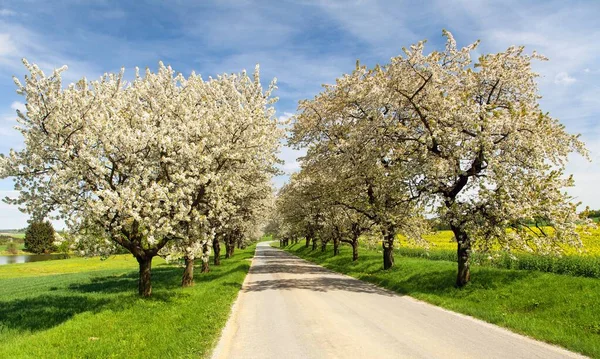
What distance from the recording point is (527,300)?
14805 millimetres

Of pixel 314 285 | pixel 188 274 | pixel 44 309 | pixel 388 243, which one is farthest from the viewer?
pixel 388 243

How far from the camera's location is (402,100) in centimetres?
2164

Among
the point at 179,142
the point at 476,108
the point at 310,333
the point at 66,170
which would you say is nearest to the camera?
the point at 310,333

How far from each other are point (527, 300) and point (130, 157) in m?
17.5

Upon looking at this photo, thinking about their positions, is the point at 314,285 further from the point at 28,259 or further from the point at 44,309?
the point at 28,259

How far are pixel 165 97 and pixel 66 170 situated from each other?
6.45 m

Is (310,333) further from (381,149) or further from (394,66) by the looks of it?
(394,66)

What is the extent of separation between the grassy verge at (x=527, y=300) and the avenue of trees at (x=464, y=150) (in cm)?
139

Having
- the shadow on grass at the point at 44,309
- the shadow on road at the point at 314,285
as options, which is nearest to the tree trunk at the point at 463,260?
the shadow on road at the point at 314,285

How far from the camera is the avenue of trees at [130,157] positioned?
14367 mm

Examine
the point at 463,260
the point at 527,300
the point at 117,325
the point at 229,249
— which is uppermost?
the point at 463,260

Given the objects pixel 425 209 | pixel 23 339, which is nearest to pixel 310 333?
pixel 23 339

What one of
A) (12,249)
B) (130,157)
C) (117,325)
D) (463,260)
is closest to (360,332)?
(117,325)

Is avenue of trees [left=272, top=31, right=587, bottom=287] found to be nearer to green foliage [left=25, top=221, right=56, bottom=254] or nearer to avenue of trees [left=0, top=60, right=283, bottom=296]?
avenue of trees [left=0, top=60, right=283, bottom=296]
